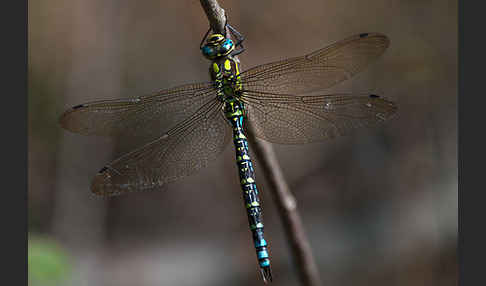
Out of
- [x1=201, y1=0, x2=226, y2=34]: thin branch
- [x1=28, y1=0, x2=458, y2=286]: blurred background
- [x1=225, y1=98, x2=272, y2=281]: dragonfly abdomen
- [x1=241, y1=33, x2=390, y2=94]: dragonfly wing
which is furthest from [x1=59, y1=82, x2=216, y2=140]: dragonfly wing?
[x1=28, y1=0, x2=458, y2=286]: blurred background

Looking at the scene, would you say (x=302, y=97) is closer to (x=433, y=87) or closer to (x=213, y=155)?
(x=213, y=155)

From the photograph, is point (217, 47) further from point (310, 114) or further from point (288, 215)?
point (288, 215)

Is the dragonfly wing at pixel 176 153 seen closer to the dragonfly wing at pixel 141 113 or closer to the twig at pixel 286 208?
the dragonfly wing at pixel 141 113

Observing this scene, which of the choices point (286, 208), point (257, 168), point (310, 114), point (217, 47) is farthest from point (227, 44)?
point (257, 168)

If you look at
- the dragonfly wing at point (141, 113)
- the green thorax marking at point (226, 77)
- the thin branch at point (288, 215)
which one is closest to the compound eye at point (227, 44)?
the green thorax marking at point (226, 77)

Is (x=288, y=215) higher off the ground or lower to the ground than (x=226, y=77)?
lower

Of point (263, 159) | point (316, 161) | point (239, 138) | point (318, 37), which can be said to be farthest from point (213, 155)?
point (318, 37)

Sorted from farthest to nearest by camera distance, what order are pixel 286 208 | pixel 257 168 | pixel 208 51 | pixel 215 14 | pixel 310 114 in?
1. pixel 257 168
2. pixel 310 114
3. pixel 208 51
4. pixel 286 208
5. pixel 215 14
